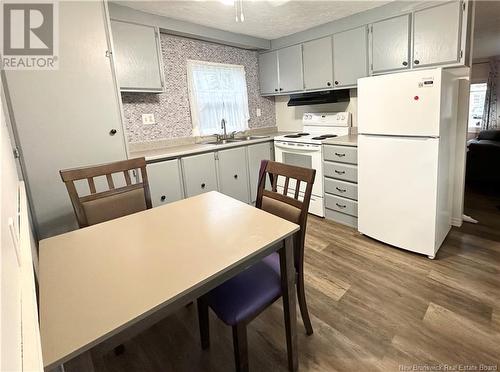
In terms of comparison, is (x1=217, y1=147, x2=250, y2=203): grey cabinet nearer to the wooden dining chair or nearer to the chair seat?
the wooden dining chair

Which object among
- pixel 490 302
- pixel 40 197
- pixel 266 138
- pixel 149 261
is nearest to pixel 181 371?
pixel 149 261

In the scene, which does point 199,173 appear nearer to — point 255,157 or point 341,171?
point 255,157

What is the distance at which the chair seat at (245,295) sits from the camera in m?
1.22

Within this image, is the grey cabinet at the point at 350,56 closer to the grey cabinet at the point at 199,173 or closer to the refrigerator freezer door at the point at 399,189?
the refrigerator freezer door at the point at 399,189

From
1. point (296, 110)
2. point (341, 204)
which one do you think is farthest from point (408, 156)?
point (296, 110)

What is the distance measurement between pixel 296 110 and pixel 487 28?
9.79 ft

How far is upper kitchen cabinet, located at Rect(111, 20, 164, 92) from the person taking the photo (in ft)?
8.25

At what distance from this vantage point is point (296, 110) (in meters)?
4.12

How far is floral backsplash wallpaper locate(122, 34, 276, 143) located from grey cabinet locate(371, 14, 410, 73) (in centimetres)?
176

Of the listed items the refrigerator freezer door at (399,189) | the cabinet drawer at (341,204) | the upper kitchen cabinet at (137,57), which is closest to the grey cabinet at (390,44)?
the refrigerator freezer door at (399,189)

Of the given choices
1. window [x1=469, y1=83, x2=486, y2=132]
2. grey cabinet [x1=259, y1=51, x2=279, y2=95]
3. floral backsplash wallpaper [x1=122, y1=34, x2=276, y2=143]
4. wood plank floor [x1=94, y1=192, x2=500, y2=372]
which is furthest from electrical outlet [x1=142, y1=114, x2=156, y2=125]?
window [x1=469, y1=83, x2=486, y2=132]

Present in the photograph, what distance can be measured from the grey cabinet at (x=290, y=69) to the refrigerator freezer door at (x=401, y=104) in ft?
4.07

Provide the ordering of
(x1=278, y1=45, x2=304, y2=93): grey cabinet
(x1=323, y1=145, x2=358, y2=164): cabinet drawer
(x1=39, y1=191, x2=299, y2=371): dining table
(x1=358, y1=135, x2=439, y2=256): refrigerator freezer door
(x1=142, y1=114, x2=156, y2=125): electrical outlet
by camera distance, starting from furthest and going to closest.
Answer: (x1=278, y1=45, x2=304, y2=93): grey cabinet → (x1=142, y1=114, x2=156, y2=125): electrical outlet → (x1=323, y1=145, x2=358, y2=164): cabinet drawer → (x1=358, y1=135, x2=439, y2=256): refrigerator freezer door → (x1=39, y1=191, x2=299, y2=371): dining table

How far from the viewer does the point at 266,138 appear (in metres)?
3.63
